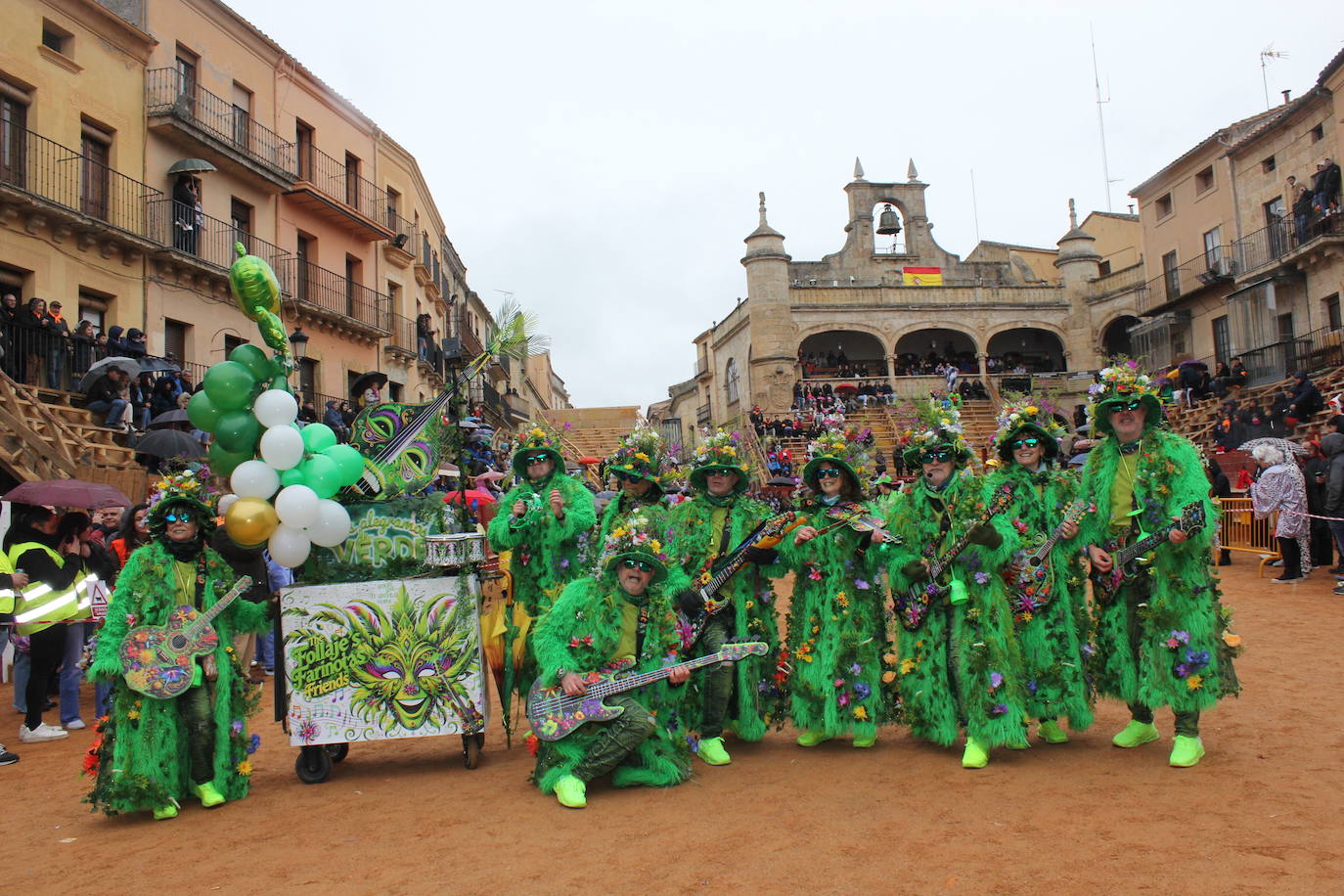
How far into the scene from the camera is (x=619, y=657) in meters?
5.70

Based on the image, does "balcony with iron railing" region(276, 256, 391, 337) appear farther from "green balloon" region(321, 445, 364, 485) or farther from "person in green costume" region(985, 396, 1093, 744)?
"person in green costume" region(985, 396, 1093, 744)

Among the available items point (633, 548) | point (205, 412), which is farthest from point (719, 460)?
point (205, 412)

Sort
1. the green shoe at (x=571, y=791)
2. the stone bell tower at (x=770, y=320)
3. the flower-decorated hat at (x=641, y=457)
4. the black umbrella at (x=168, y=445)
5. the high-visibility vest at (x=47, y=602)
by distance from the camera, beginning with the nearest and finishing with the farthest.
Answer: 1. the green shoe at (x=571, y=791)
2. the flower-decorated hat at (x=641, y=457)
3. the high-visibility vest at (x=47, y=602)
4. the black umbrella at (x=168, y=445)
5. the stone bell tower at (x=770, y=320)

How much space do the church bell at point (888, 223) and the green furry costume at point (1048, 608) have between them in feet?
123

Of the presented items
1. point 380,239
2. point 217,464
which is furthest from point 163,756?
point 380,239

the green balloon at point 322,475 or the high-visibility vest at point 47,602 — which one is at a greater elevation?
the green balloon at point 322,475

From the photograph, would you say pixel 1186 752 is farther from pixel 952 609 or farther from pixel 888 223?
pixel 888 223

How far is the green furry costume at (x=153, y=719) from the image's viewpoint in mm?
5332

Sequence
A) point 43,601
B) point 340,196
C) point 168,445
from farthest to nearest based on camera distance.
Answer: point 340,196 → point 168,445 → point 43,601

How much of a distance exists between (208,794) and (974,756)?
14.3 feet

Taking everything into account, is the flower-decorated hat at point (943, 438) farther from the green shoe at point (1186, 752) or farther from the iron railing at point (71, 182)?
the iron railing at point (71, 182)

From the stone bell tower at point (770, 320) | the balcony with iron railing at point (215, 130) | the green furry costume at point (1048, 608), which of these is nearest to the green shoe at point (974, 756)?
the green furry costume at point (1048, 608)

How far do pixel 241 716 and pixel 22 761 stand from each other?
241 centimetres

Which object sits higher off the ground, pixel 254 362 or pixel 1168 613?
pixel 254 362
